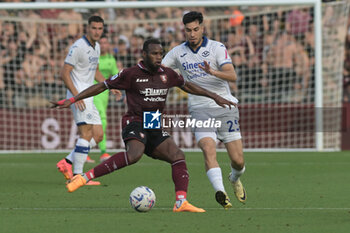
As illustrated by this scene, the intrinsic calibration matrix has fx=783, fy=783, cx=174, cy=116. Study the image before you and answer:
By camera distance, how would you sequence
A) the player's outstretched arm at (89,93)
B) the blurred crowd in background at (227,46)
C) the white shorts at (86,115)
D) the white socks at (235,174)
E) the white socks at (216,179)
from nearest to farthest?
1. the white socks at (216,179)
2. the player's outstretched arm at (89,93)
3. the white socks at (235,174)
4. the white shorts at (86,115)
5. the blurred crowd in background at (227,46)

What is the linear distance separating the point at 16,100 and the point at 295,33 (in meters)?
6.59

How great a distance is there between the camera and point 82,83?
11.2 m

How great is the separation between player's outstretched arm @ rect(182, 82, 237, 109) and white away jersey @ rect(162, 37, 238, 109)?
468 millimetres

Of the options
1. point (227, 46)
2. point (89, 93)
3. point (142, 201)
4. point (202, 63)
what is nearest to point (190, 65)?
point (202, 63)

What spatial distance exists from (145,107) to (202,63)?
0.95 meters

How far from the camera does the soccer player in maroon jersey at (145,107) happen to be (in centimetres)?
796

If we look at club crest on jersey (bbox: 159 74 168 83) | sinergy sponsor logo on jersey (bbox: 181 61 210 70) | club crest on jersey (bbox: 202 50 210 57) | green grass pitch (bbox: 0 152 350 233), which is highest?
club crest on jersey (bbox: 202 50 210 57)

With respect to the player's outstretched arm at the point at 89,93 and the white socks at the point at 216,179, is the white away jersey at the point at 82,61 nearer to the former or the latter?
the player's outstretched arm at the point at 89,93

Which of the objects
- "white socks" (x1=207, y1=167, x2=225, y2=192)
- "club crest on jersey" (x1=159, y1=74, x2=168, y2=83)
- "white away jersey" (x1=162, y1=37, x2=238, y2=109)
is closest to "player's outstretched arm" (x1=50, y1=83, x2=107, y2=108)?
"club crest on jersey" (x1=159, y1=74, x2=168, y2=83)

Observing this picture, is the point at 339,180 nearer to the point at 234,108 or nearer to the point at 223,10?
the point at 234,108

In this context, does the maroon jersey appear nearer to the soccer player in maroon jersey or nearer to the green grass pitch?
the soccer player in maroon jersey

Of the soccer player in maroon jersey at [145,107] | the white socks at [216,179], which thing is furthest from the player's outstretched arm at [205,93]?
the white socks at [216,179]

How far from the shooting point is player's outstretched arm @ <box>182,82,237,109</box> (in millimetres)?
8250

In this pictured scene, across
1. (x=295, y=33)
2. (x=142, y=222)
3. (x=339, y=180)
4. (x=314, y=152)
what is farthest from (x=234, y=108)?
(x=295, y=33)
